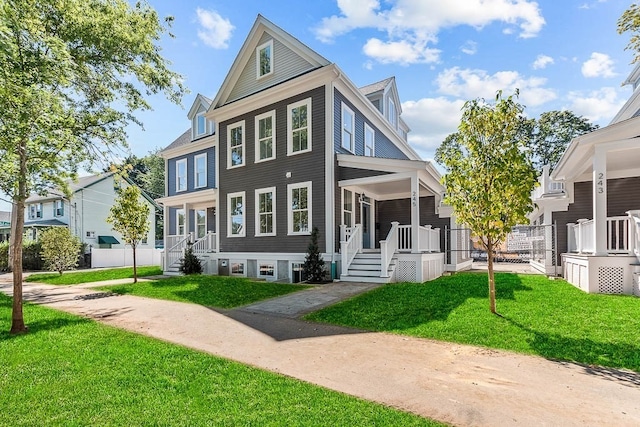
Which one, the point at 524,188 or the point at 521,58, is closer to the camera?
the point at 524,188

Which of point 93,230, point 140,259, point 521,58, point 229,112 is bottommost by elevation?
point 140,259

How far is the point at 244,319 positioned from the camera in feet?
24.0

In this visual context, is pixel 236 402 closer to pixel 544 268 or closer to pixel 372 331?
pixel 372 331

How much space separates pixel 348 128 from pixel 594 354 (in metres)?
11.1

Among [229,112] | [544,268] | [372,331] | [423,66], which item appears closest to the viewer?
[372,331]

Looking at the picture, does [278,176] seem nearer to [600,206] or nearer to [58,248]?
[600,206]

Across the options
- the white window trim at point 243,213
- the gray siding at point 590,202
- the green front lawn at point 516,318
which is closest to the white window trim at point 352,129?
the white window trim at point 243,213

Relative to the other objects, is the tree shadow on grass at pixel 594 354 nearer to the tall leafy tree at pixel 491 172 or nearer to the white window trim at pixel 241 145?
the tall leafy tree at pixel 491 172

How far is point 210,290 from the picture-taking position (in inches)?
420

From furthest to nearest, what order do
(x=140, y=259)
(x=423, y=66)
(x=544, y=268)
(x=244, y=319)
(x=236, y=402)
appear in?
(x=140, y=259) → (x=423, y=66) → (x=544, y=268) → (x=244, y=319) → (x=236, y=402)

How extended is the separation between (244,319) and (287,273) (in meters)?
6.39

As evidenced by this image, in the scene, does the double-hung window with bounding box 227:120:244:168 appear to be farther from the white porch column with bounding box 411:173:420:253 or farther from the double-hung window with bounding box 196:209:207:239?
the white porch column with bounding box 411:173:420:253

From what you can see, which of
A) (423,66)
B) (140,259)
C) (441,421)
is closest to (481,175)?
(441,421)

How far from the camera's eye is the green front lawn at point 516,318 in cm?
507
